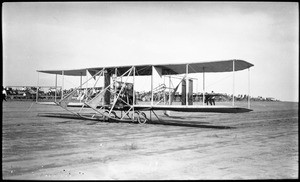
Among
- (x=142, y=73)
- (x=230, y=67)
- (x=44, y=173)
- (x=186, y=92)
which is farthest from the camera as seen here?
(x=142, y=73)

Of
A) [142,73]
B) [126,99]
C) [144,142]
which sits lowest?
[144,142]

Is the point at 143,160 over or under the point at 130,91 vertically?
under

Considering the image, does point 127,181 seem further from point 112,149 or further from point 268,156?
point 268,156

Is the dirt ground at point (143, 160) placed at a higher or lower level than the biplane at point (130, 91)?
lower

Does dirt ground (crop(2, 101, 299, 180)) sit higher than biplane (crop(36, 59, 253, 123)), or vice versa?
biplane (crop(36, 59, 253, 123))

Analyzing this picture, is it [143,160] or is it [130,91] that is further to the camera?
[130,91]

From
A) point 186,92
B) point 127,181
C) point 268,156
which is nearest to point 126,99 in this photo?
point 186,92

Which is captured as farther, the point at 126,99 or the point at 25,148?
the point at 126,99

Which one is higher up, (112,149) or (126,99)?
(126,99)

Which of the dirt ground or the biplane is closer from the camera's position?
the dirt ground

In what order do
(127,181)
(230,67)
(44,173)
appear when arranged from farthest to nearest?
(230,67), (44,173), (127,181)

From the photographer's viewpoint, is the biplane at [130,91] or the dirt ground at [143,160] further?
the biplane at [130,91]
